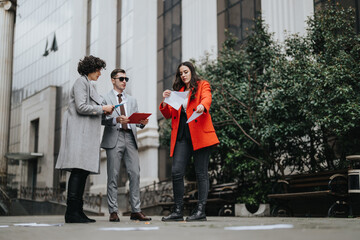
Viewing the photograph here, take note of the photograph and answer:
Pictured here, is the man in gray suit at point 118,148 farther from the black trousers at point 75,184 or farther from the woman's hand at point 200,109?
the woman's hand at point 200,109

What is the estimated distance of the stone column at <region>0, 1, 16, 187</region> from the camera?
2664cm

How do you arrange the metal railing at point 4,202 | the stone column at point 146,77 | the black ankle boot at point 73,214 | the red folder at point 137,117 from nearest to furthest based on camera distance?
the black ankle boot at point 73,214 → the red folder at point 137,117 → the stone column at point 146,77 → the metal railing at point 4,202

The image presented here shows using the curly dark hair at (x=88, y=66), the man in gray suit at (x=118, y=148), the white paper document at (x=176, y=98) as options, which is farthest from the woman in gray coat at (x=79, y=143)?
the white paper document at (x=176, y=98)

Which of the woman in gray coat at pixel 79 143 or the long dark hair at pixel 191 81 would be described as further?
the long dark hair at pixel 191 81

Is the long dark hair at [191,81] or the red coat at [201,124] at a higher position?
the long dark hair at [191,81]

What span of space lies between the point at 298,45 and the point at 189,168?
5.45 metres

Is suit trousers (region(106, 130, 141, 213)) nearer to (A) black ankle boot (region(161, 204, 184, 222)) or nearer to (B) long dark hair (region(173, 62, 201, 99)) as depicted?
(A) black ankle boot (region(161, 204, 184, 222))

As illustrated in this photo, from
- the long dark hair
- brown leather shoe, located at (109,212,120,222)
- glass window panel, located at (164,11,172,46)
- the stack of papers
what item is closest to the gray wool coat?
brown leather shoe, located at (109,212,120,222)

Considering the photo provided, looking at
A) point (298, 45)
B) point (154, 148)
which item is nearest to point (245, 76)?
point (298, 45)

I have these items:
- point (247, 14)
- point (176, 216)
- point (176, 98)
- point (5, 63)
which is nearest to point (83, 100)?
point (176, 98)

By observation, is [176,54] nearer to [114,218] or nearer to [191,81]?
[191,81]

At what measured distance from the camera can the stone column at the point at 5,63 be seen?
87.4 ft

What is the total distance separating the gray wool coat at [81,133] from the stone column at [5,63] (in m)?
22.4

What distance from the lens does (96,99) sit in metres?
5.91
